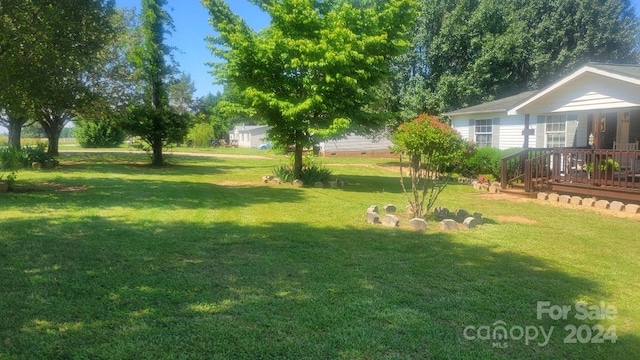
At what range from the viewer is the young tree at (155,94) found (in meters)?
20.5

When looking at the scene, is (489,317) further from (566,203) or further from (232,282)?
(566,203)

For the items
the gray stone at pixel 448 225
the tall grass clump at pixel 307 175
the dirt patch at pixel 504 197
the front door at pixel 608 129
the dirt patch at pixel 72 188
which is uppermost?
the front door at pixel 608 129

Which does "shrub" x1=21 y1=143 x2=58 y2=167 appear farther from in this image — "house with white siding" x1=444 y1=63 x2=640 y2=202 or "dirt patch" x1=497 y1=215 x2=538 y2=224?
"dirt patch" x1=497 y1=215 x2=538 y2=224

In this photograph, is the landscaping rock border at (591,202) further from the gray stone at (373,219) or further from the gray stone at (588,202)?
the gray stone at (373,219)

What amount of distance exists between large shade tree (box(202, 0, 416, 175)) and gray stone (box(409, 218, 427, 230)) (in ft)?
19.4

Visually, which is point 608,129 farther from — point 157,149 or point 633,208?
point 157,149

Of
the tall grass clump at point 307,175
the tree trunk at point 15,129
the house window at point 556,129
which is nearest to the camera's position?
the tall grass clump at point 307,175

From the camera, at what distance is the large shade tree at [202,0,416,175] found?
490 inches

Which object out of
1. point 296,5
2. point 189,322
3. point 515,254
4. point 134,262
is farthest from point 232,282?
point 296,5

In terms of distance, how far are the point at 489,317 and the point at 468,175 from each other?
1522cm

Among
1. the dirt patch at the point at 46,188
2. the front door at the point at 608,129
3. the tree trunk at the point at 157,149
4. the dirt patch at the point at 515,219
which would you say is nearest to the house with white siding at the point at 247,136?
the tree trunk at the point at 157,149

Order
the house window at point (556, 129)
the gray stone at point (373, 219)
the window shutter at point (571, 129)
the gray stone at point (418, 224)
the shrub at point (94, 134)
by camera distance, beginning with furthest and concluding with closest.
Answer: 1. the shrub at point (94, 134)
2. the house window at point (556, 129)
3. the window shutter at point (571, 129)
4. the gray stone at point (373, 219)
5. the gray stone at point (418, 224)

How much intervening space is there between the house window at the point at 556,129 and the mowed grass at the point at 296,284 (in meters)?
7.31

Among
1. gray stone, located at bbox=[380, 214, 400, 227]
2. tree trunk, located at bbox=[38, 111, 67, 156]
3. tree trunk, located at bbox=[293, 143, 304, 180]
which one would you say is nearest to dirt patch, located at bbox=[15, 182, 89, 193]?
tree trunk, located at bbox=[293, 143, 304, 180]
